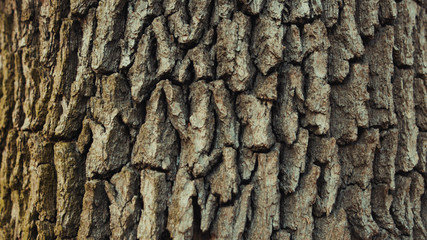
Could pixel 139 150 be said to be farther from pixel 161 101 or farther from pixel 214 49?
pixel 214 49

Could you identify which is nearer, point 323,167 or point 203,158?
point 203,158

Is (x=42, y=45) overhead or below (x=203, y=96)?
overhead

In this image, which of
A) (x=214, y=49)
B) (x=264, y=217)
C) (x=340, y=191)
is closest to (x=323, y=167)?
(x=340, y=191)

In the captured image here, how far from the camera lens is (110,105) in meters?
1.34

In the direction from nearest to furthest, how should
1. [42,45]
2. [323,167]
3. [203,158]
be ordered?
[203,158] < [323,167] < [42,45]

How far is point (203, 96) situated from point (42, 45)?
0.80m

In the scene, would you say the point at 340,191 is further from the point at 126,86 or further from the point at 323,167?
the point at 126,86

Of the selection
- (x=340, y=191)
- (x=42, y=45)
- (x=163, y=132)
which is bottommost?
(x=340, y=191)

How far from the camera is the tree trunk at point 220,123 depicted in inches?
50.5

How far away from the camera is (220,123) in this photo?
1306 millimetres

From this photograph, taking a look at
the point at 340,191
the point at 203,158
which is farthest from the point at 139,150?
the point at 340,191

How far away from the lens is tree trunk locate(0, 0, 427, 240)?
1.28 metres

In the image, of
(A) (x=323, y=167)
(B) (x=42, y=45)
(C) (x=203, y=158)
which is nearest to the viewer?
(C) (x=203, y=158)

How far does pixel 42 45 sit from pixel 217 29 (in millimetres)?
804
